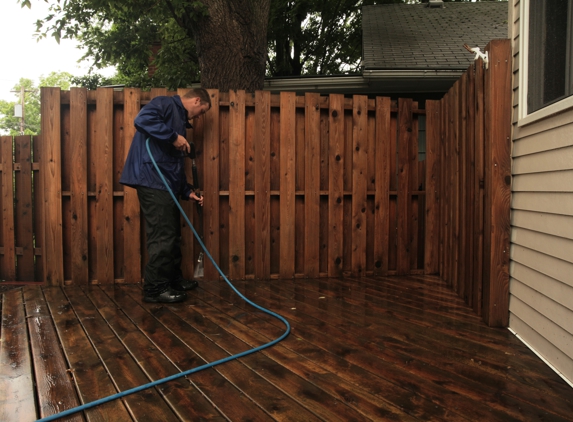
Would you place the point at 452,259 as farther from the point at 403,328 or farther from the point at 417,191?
the point at 403,328

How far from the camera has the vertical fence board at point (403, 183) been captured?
15.6 feet

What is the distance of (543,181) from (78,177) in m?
3.90

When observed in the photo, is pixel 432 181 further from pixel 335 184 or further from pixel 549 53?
pixel 549 53

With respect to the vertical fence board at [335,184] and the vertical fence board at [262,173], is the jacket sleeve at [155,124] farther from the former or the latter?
the vertical fence board at [335,184]

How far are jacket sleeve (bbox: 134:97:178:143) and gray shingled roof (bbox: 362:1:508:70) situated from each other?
4.44 m

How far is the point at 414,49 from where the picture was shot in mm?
8086

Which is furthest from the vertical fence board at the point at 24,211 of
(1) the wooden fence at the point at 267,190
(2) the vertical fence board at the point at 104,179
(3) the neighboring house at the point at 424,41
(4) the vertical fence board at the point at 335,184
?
(3) the neighboring house at the point at 424,41

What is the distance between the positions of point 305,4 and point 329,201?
12552 millimetres

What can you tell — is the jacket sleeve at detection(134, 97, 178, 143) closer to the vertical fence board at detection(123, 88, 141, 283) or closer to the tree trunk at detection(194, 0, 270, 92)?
the vertical fence board at detection(123, 88, 141, 283)

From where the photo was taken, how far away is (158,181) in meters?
3.69

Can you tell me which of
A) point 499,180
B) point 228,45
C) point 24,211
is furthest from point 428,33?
point 24,211

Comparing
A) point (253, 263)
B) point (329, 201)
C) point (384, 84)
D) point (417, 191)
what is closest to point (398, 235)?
point (417, 191)

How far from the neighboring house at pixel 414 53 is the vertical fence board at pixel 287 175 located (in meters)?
3.17

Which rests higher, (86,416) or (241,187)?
(241,187)
